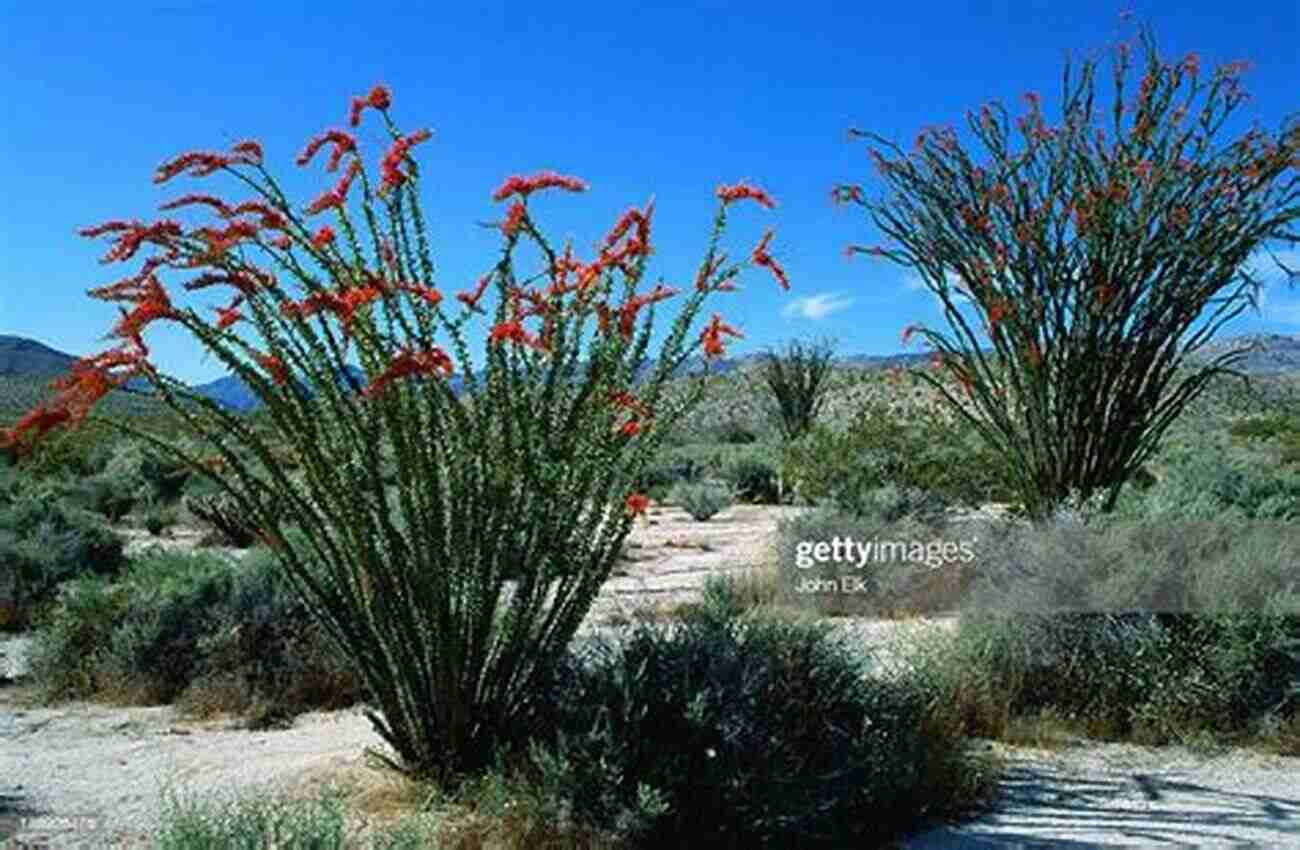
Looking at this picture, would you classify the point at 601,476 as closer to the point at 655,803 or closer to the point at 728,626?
the point at 728,626

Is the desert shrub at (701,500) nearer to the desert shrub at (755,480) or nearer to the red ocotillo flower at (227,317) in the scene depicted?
the desert shrub at (755,480)

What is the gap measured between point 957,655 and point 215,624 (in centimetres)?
464

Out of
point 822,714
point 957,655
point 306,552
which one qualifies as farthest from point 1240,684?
point 306,552

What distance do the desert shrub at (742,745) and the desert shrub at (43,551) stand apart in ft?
22.1

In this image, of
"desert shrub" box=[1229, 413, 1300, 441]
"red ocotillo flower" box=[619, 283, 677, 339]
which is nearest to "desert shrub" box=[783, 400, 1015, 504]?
"red ocotillo flower" box=[619, 283, 677, 339]

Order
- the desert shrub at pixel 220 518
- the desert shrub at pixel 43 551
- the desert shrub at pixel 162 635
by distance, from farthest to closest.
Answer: the desert shrub at pixel 220 518 < the desert shrub at pixel 43 551 < the desert shrub at pixel 162 635

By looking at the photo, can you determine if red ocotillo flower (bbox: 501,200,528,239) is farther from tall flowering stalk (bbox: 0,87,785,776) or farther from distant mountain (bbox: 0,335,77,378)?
distant mountain (bbox: 0,335,77,378)

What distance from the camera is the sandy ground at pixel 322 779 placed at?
512 centimetres

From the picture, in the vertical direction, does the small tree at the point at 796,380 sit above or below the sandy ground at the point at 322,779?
above

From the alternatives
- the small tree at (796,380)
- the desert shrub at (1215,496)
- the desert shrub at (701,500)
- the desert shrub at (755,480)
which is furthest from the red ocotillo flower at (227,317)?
the small tree at (796,380)

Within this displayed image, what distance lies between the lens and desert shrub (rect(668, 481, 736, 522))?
1764 centimetres

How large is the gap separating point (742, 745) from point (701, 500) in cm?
1283

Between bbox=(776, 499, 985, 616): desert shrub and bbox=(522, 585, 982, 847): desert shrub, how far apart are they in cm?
345

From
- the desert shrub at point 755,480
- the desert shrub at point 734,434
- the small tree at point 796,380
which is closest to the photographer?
the desert shrub at point 755,480
